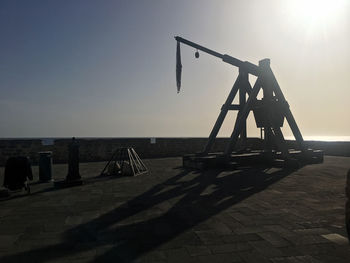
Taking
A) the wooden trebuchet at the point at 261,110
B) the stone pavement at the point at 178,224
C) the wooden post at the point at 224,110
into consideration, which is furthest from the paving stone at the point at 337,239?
the wooden post at the point at 224,110

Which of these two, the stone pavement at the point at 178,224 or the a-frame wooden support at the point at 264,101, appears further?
the a-frame wooden support at the point at 264,101

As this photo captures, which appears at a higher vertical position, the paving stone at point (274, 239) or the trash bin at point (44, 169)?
the trash bin at point (44, 169)

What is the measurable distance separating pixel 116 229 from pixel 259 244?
70.1 inches

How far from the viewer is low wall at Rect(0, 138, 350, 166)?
13531mm

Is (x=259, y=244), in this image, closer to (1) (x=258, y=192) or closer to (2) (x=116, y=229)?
(2) (x=116, y=229)

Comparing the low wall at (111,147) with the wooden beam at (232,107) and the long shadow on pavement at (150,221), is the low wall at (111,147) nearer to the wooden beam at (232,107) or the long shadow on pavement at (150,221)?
the wooden beam at (232,107)

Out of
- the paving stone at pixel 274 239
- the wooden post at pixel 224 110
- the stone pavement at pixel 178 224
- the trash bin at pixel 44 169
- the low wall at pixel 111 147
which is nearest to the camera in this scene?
the stone pavement at pixel 178 224

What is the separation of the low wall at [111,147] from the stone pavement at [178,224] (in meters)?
7.33

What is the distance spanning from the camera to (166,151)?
54.3 feet

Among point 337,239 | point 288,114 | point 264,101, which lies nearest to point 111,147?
point 264,101

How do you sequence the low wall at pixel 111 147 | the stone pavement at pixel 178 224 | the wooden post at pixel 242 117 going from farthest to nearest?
the low wall at pixel 111 147
the wooden post at pixel 242 117
the stone pavement at pixel 178 224

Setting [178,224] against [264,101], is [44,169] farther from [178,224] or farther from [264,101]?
[264,101]

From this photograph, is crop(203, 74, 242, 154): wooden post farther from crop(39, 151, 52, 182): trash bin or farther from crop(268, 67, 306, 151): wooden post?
crop(39, 151, 52, 182): trash bin

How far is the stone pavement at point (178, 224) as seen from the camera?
3.02 m
